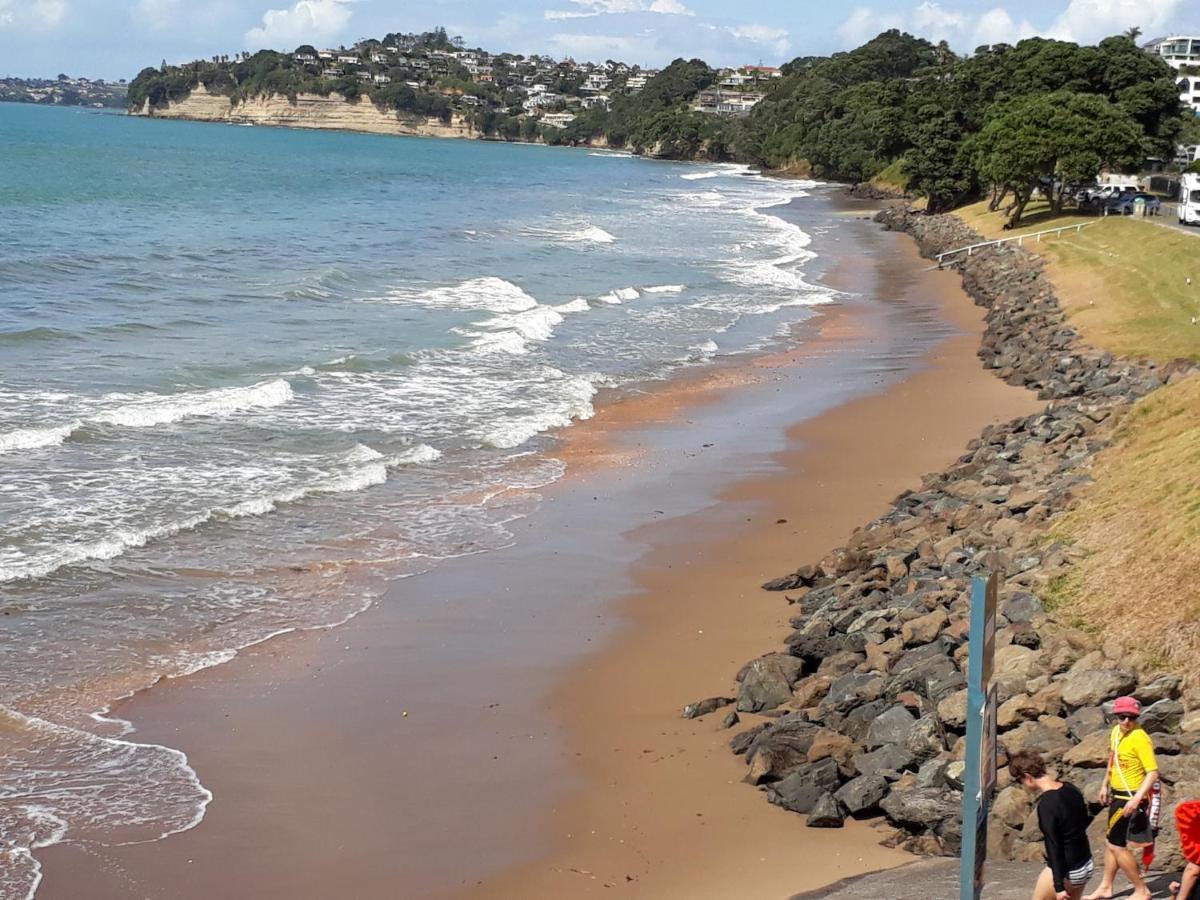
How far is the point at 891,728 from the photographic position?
11.7 m

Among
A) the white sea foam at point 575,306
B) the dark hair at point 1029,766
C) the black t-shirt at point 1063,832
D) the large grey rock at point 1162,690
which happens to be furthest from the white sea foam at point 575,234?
the black t-shirt at point 1063,832

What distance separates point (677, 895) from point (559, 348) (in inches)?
1007

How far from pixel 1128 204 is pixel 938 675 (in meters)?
51.4

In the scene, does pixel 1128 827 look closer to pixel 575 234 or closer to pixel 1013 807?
pixel 1013 807

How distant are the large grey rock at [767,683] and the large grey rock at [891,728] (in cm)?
161

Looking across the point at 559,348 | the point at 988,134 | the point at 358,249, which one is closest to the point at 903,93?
the point at 988,134

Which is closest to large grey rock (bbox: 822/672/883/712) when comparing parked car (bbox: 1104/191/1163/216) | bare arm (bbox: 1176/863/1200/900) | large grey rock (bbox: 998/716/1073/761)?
large grey rock (bbox: 998/716/1073/761)

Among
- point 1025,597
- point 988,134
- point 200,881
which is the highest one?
point 988,134

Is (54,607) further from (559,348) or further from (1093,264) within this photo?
(1093,264)

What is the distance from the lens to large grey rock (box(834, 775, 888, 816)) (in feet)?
35.7

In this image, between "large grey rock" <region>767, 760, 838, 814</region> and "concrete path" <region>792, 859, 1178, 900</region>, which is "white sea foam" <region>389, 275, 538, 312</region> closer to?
"large grey rock" <region>767, 760, 838, 814</region>

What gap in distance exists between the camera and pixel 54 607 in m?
15.9

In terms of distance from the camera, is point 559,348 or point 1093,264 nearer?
point 559,348

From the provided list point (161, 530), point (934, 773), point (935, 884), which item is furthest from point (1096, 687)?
point (161, 530)
